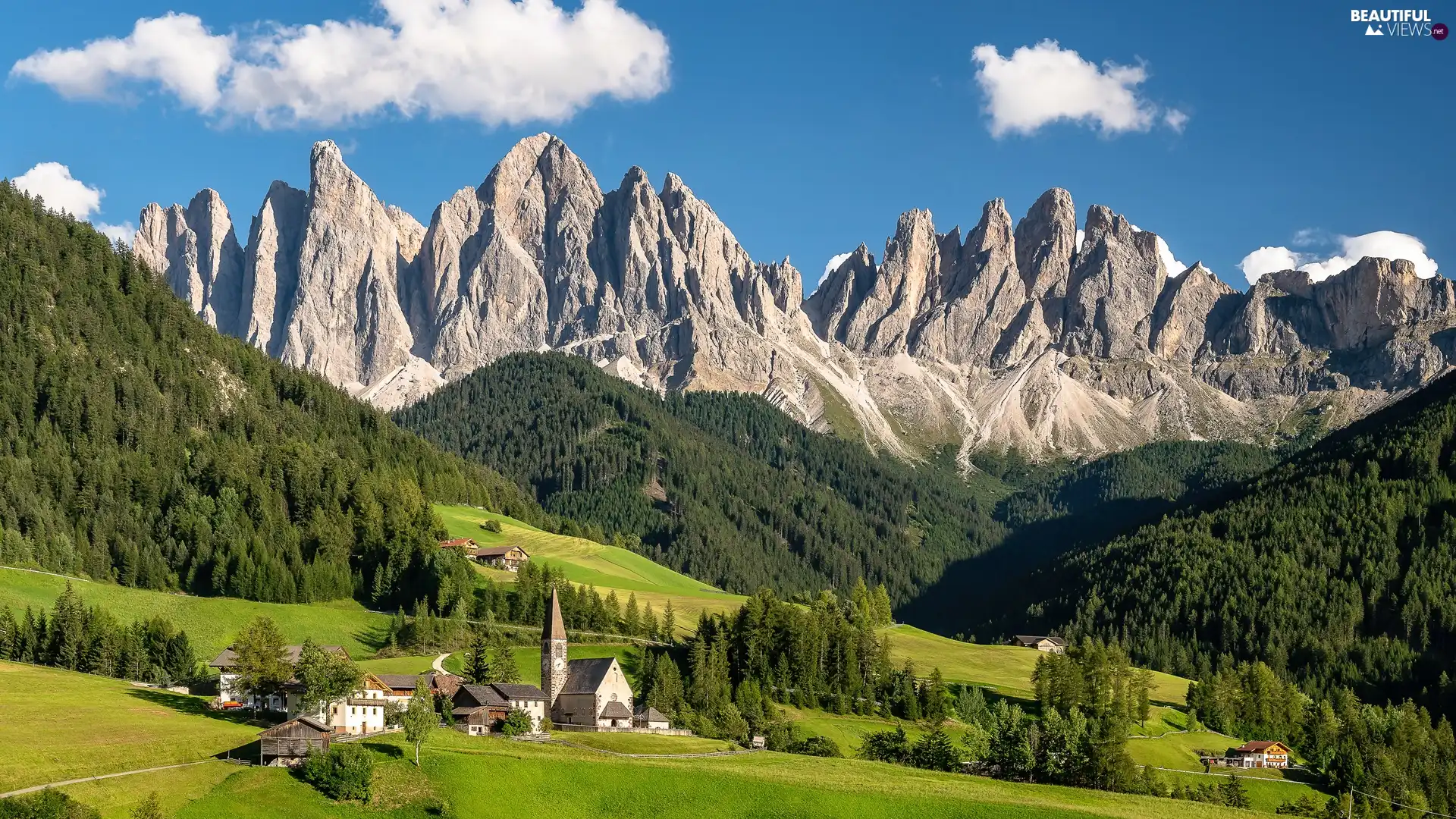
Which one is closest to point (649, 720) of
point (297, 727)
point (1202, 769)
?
point (297, 727)

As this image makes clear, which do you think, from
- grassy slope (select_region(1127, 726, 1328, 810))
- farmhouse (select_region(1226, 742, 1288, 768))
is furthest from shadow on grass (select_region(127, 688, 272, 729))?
farmhouse (select_region(1226, 742, 1288, 768))

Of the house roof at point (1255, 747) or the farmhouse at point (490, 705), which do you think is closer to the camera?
the farmhouse at point (490, 705)

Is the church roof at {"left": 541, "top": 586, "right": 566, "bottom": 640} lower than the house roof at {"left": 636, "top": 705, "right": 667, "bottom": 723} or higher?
higher

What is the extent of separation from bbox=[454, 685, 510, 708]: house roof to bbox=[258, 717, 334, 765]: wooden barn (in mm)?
23467

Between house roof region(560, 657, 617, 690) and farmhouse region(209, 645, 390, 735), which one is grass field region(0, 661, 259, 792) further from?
house roof region(560, 657, 617, 690)

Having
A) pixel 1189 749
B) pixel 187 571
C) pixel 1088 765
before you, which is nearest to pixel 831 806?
pixel 1088 765

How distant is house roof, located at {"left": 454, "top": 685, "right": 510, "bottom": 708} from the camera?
400 ft

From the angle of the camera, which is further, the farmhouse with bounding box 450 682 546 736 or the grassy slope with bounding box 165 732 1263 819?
the farmhouse with bounding box 450 682 546 736

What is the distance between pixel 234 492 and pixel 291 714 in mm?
92925

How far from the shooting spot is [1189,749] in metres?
158

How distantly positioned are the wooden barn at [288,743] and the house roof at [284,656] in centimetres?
2186

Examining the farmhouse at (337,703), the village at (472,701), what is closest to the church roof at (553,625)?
the village at (472,701)

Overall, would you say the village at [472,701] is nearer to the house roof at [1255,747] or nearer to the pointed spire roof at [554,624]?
the pointed spire roof at [554,624]

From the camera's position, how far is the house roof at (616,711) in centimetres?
12888
